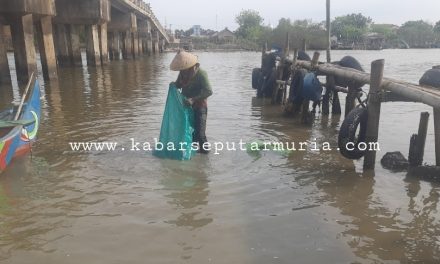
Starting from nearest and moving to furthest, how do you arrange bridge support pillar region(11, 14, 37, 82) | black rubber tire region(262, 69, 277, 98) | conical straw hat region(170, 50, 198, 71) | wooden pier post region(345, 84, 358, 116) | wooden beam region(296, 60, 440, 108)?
wooden beam region(296, 60, 440, 108) → conical straw hat region(170, 50, 198, 71) → wooden pier post region(345, 84, 358, 116) → black rubber tire region(262, 69, 277, 98) → bridge support pillar region(11, 14, 37, 82)

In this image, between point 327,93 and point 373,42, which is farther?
point 373,42

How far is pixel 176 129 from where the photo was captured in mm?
6648

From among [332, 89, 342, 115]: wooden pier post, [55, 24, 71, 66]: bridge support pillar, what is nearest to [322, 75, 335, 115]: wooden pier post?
[332, 89, 342, 115]: wooden pier post

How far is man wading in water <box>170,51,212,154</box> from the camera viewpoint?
6363 millimetres

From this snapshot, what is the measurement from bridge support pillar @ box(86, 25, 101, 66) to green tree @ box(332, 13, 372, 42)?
268 feet

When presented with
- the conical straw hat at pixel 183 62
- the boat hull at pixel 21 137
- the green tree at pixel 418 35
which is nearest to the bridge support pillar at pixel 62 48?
the boat hull at pixel 21 137

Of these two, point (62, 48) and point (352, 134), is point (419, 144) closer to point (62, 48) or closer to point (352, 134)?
point (352, 134)

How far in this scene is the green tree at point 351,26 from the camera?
96000 millimetres

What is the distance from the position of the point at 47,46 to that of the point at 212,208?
15.1 m

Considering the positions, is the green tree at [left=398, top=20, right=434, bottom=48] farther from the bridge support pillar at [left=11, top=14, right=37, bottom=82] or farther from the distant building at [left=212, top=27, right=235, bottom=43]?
the bridge support pillar at [left=11, top=14, right=37, bottom=82]

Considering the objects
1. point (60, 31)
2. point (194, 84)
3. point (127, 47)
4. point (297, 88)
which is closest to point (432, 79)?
point (297, 88)

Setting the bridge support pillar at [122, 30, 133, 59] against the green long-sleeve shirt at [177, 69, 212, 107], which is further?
the bridge support pillar at [122, 30, 133, 59]

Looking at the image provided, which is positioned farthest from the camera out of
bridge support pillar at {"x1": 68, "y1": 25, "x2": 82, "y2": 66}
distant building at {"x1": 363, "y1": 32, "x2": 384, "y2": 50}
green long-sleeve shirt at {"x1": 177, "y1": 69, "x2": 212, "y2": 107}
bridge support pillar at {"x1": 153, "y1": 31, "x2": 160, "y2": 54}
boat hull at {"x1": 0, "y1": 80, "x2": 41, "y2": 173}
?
distant building at {"x1": 363, "y1": 32, "x2": 384, "y2": 50}

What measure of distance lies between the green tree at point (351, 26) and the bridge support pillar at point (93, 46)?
81659mm
